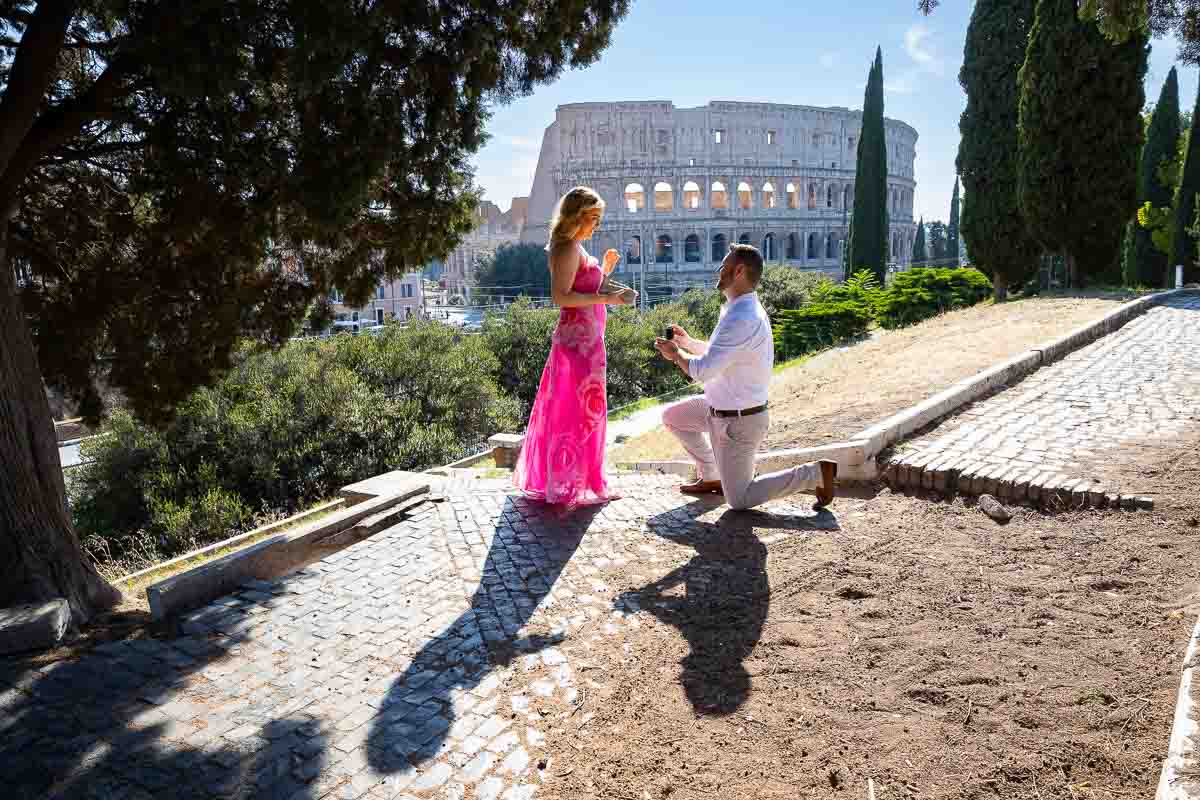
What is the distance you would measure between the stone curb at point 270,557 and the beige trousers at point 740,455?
6.53ft

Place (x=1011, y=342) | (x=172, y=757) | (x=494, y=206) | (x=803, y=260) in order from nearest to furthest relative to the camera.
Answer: (x=172, y=757) < (x=1011, y=342) < (x=803, y=260) < (x=494, y=206)

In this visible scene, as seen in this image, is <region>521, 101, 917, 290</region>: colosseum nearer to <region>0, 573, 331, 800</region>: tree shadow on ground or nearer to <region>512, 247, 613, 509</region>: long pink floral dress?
<region>512, 247, 613, 509</region>: long pink floral dress

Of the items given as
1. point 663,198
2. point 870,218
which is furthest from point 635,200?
point 870,218

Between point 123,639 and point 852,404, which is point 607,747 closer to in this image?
point 123,639

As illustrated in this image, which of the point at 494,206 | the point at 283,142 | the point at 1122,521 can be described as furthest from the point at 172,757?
the point at 494,206

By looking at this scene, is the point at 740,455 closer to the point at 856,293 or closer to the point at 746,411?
the point at 746,411

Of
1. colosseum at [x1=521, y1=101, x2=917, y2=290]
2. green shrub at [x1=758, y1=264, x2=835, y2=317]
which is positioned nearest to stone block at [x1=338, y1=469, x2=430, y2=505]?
green shrub at [x1=758, y1=264, x2=835, y2=317]

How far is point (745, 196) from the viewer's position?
2640 inches

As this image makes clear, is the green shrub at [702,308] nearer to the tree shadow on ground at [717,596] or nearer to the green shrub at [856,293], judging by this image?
the green shrub at [856,293]

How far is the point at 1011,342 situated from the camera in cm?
1001

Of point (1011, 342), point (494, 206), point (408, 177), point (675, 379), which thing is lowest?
point (675, 379)

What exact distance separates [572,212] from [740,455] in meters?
1.75

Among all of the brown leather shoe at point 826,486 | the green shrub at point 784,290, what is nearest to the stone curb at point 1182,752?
the brown leather shoe at point 826,486

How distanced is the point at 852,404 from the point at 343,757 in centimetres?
603
